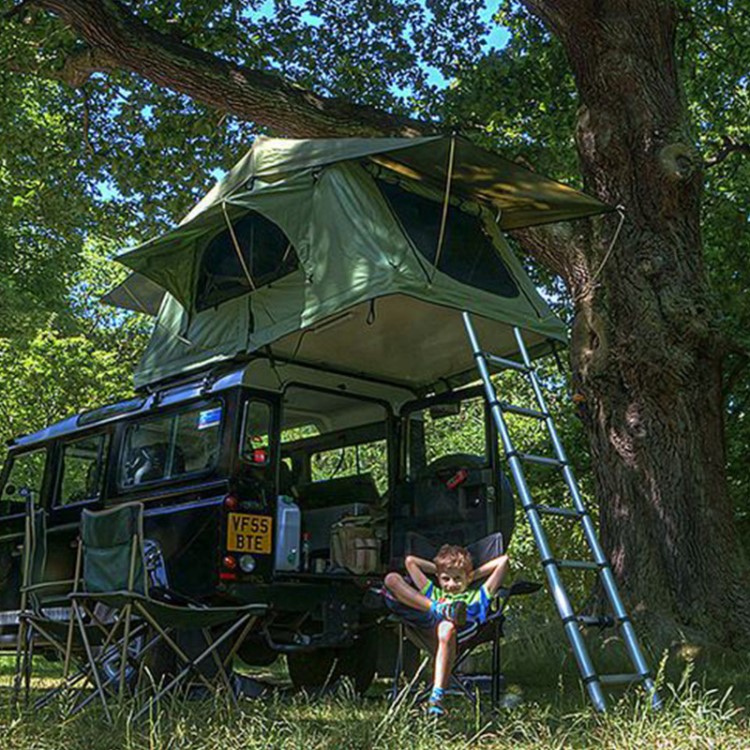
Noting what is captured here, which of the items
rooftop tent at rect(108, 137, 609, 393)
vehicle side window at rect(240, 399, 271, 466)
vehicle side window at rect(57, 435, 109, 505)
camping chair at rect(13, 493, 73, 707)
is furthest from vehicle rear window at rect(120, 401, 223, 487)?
camping chair at rect(13, 493, 73, 707)

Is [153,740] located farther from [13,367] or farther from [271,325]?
[13,367]

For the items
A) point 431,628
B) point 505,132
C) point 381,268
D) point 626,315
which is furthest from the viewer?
point 505,132

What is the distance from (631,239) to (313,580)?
4.12 m

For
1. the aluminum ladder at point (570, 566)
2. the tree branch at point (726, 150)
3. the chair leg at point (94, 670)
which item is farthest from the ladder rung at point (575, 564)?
the tree branch at point (726, 150)

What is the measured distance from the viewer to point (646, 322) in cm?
797

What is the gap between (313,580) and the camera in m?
6.46

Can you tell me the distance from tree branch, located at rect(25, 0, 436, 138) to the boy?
16.9ft

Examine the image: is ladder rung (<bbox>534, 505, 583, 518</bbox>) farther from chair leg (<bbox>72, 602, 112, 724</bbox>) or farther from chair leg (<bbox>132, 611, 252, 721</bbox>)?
chair leg (<bbox>72, 602, 112, 724</bbox>)

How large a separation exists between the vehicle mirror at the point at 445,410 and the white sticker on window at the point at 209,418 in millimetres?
1801

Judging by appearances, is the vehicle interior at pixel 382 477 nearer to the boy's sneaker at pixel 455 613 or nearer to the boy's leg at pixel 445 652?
the boy's sneaker at pixel 455 613

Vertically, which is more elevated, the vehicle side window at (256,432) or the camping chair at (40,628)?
the vehicle side window at (256,432)

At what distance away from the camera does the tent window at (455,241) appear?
6.41m

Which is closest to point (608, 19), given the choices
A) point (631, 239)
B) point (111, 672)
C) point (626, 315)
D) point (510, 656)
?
point (631, 239)

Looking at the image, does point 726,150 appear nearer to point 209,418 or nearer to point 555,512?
point 555,512
